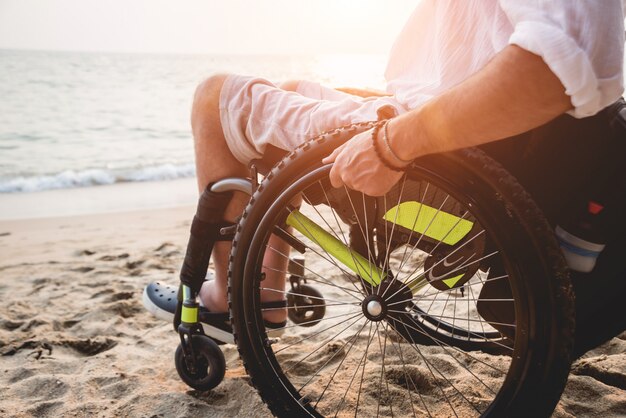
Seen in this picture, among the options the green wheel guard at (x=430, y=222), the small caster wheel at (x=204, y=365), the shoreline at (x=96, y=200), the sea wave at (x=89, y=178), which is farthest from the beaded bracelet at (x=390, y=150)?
the sea wave at (x=89, y=178)

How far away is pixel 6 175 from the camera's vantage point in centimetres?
674

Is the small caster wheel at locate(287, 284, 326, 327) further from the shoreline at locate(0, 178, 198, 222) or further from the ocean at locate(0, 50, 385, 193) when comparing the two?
the shoreline at locate(0, 178, 198, 222)

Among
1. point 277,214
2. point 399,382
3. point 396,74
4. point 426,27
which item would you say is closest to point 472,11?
point 426,27

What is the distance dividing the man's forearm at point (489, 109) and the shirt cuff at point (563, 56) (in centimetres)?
2

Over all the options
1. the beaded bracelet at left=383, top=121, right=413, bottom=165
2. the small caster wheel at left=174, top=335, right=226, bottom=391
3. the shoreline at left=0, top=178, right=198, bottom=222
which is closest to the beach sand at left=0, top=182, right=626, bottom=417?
the small caster wheel at left=174, top=335, right=226, bottom=391

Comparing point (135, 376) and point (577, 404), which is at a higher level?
point (577, 404)

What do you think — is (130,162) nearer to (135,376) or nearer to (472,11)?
(135,376)

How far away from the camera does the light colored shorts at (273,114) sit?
1.21m

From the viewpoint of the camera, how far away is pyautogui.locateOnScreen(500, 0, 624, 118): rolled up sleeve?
76 centimetres

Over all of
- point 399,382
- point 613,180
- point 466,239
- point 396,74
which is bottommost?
point 399,382

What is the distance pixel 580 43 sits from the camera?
775 mm

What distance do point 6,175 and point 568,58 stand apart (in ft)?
24.4

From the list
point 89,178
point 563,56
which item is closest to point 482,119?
point 563,56

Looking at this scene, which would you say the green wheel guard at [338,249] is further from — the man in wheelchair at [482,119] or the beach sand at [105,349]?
the beach sand at [105,349]
